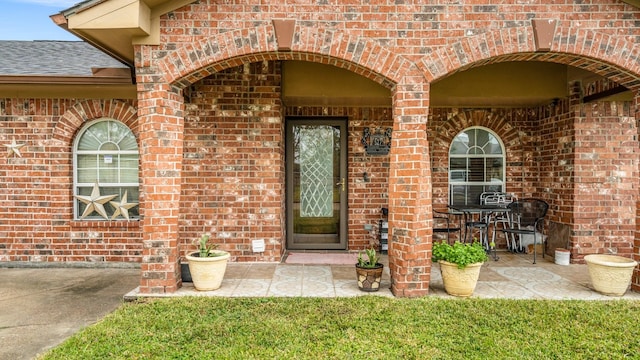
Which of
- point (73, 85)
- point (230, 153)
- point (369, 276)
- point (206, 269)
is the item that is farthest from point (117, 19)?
point (369, 276)

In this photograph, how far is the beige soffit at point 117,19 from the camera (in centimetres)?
389

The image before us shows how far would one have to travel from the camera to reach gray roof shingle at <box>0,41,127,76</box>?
548 centimetres

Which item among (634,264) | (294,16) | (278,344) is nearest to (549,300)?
(634,264)

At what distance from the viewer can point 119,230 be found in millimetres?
5988

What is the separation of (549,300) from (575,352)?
118cm

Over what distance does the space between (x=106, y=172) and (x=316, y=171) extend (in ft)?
11.2

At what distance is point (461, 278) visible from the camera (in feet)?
13.8

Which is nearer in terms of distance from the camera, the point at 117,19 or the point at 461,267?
the point at 117,19

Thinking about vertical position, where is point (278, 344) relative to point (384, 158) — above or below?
below

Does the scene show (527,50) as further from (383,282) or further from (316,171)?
(316,171)

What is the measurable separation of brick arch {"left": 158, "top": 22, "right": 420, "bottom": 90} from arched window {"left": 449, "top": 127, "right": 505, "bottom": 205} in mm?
2919

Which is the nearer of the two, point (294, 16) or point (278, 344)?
point (278, 344)

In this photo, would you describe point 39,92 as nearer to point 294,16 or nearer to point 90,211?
point 90,211

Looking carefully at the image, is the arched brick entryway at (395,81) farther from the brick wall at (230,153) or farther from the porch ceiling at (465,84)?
the brick wall at (230,153)
